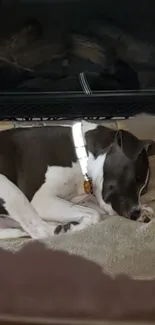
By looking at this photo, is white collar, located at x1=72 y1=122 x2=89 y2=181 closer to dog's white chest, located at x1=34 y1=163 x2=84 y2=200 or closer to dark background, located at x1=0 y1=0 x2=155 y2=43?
dog's white chest, located at x1=34 y1=163 x2=84 y2=200

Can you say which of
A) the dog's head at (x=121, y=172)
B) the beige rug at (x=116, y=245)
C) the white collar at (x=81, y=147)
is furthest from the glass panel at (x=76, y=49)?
the beige rug at (x=116, y=245)

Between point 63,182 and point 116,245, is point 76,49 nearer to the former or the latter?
point 63,182

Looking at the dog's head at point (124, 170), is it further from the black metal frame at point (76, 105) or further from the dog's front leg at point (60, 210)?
the black metal frame at point (76, 105)

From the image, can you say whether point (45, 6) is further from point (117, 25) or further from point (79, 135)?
point (79, 135)

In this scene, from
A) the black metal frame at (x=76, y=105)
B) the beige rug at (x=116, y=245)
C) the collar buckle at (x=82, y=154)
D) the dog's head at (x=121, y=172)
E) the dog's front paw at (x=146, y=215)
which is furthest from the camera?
the black metal frame at (x=76, y=105)

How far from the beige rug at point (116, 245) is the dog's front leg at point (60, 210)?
10.3 inches

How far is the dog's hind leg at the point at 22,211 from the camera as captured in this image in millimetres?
2255

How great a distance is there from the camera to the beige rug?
185 cm

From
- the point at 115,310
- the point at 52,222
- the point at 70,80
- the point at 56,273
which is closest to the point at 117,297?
the point at 115,310

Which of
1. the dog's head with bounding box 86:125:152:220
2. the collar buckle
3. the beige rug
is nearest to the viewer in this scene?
the beige rug

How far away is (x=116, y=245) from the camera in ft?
6.31

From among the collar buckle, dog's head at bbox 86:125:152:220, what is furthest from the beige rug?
the collar buckle

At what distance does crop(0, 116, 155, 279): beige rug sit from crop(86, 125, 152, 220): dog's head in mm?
230

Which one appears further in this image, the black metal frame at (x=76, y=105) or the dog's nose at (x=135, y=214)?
the black metal frame at (x=76, y=105)
